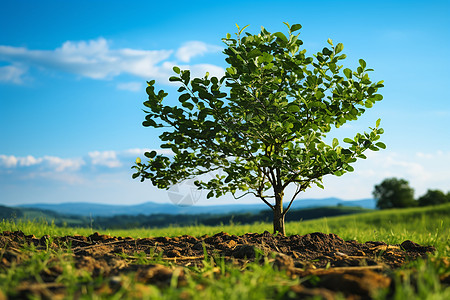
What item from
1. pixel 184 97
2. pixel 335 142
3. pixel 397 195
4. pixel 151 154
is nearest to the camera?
pixel 184 97

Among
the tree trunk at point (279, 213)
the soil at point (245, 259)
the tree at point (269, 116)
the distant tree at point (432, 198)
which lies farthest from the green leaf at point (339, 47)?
the distant tree at point (432, 198)

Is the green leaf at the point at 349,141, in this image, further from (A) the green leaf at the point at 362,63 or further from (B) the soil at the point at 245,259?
(B) the soil at the point at 245,259

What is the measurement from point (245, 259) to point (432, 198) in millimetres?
48744

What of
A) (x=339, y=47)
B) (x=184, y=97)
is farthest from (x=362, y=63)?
(x=184, y=97)

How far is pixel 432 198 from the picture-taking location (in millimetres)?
44188

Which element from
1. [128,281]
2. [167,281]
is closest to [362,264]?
[167,281]

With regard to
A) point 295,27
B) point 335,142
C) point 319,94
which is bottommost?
point 335,142

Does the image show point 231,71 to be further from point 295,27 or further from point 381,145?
point 381,145

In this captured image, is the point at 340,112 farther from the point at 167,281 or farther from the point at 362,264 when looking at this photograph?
the point at 167,281

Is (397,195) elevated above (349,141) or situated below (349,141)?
below

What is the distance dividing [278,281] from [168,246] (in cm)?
263

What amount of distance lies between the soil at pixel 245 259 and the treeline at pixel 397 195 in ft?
156

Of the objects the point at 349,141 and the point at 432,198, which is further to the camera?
the point at 432,198

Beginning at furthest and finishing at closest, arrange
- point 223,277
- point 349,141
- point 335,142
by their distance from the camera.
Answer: point 335,142
point 349,141
point 223,277
